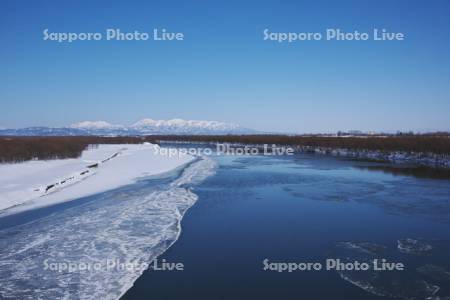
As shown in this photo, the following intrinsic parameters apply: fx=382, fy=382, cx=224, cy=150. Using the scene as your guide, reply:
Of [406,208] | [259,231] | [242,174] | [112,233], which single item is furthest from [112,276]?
[242,174]

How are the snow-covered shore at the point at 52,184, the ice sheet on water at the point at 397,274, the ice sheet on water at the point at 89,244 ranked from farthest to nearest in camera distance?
the snow-covered shore at the point at 52,184 → the ice sheet on water at the point at 89,244 → the ice sheet on water at the point at 397,274

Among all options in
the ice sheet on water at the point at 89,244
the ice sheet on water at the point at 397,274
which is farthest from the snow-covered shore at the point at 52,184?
the ice sheet on water at the point at 397,274

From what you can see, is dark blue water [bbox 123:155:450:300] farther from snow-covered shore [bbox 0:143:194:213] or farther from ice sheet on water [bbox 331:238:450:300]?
snow-covered shore [bbox 0:143:194:213]

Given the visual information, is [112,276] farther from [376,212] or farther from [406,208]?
[406,208]

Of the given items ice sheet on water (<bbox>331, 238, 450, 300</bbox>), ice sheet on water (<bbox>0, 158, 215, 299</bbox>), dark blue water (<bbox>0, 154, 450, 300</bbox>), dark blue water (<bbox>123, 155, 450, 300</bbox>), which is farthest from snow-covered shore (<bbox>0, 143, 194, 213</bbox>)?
ice sheet on water (<bbox>331, 238, 450, 300</bbox>)

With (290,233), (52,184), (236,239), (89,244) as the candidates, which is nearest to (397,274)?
(290,233)

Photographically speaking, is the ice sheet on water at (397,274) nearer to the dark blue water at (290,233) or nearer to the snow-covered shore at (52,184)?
the dark blue water at (290,233)
